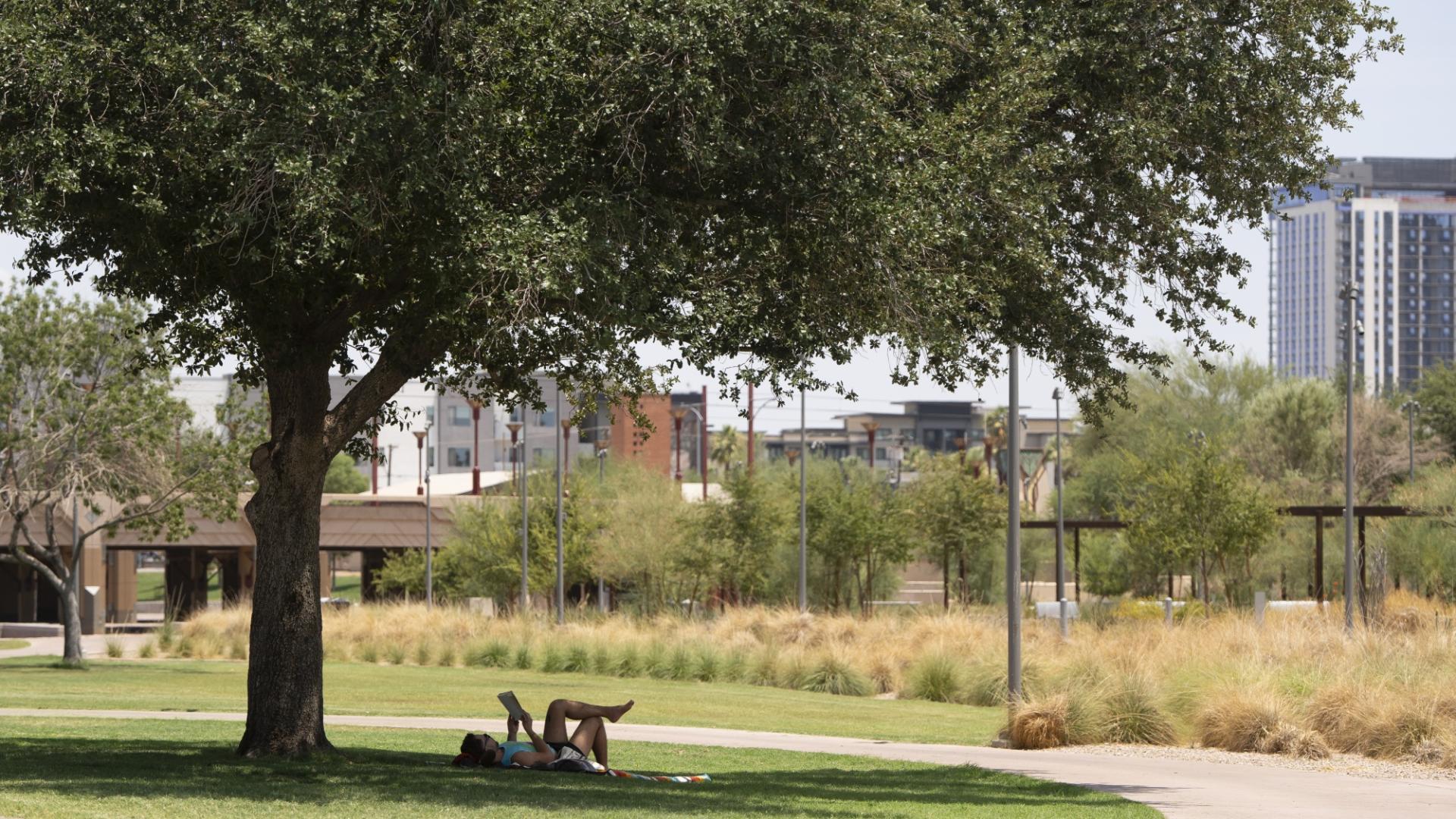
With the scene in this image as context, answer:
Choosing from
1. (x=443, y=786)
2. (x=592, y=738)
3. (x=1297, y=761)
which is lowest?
(x=1297, y=761)

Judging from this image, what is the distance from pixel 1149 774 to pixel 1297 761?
91.3 inches

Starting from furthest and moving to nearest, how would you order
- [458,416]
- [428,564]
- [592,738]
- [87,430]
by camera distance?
[458,416] → [428,564] → [87,430] → [592,738]

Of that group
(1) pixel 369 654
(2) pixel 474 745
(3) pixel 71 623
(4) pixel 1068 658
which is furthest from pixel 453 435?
(2) pixel 474 745

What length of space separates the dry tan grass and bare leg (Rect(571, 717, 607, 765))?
276 inches

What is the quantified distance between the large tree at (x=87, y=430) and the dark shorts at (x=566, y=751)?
20739 mm

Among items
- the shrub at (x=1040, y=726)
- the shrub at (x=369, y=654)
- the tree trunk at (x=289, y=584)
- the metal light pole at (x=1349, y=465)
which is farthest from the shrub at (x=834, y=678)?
the tree trunk at (x=289, y=584)

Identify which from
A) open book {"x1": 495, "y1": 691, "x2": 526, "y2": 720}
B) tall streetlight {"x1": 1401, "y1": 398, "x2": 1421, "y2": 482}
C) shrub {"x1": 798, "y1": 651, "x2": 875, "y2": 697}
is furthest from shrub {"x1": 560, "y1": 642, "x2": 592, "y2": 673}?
tall streetlight {"x1": 1401, "y1": 398, "x2": 1421, "y2": 482}

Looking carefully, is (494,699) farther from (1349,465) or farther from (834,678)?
(1349,465)

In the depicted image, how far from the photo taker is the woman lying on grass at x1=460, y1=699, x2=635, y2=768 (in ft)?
49.8

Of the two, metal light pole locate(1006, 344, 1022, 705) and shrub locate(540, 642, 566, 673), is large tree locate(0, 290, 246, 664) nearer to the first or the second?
shrub locate(540, 642, 566, 673)

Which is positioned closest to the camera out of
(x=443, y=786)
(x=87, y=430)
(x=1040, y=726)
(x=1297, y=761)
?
(x=443, y=786)

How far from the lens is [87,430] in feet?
111

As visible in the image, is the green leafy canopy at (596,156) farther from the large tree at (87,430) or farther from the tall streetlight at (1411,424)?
the tall streetlight at (1411,424)

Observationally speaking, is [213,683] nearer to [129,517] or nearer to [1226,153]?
[129,517]
